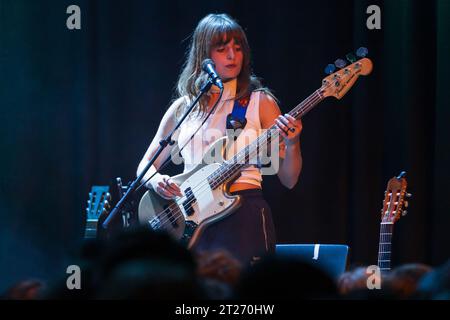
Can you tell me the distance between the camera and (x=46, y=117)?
13.5ft

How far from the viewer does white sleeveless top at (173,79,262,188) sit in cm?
319

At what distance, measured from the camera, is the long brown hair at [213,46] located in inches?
130

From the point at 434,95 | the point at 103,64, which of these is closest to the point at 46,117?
the point at 103,64

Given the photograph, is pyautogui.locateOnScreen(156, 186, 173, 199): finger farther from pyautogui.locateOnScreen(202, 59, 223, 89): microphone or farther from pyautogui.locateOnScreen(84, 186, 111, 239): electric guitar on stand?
pyautogui.locateOnScreen(202, 59, 223, 89): microphone

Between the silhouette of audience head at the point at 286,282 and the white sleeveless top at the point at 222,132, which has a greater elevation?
the white sleeveless top at the point at 222,132

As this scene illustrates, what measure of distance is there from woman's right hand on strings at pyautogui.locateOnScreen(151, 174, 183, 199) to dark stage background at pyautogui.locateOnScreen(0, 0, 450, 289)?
87 cm

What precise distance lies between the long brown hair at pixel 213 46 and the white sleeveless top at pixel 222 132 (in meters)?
0.04

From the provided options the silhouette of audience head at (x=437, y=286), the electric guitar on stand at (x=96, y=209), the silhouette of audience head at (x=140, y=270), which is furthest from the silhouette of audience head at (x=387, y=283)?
the electric guitar on stand at (x=96, y=209)

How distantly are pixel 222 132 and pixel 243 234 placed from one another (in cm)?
51

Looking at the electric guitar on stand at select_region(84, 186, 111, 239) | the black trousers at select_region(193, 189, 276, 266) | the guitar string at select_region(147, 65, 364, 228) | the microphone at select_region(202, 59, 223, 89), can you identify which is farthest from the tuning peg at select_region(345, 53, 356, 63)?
the electric guitar on stand at select_region(84, 186, 111, 239)

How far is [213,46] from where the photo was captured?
10.9 ft

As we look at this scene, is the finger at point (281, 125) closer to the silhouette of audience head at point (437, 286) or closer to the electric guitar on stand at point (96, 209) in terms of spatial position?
the electric guitar on stand at point (96, 209)

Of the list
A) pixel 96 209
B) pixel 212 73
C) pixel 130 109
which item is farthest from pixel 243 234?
pixel 130 109

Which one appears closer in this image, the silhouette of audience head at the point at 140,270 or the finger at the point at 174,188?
the silhouette of audience head at the point at 140,270
